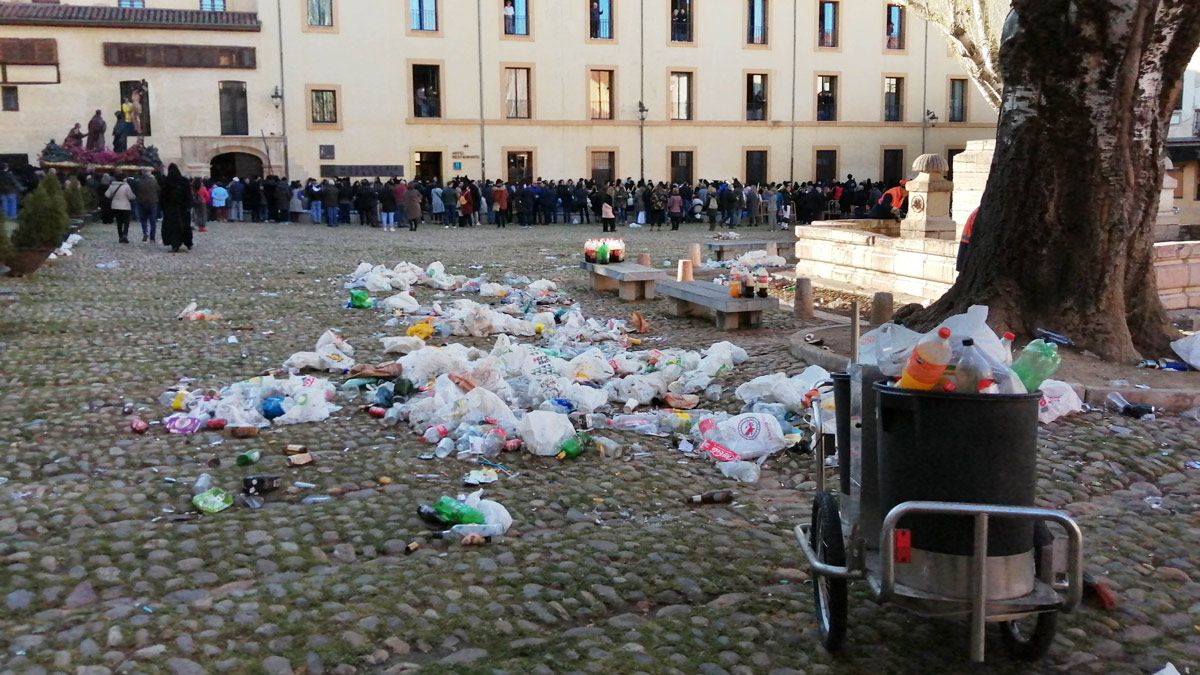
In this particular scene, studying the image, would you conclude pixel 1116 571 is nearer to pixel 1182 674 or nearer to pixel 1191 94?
pixel 1182 674

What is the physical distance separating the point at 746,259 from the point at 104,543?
47.1ft

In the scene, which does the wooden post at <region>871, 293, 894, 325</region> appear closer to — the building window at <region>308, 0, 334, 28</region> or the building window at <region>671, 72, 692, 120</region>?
the building window at <region>308, 0, 334, 28</region>

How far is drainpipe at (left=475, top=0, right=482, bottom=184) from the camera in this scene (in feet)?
122

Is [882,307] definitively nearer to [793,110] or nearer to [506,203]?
[506,203]

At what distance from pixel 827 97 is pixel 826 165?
249 cm

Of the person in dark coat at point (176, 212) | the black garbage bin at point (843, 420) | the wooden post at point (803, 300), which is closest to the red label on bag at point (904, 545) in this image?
the black garbage bin at point (843, 420)

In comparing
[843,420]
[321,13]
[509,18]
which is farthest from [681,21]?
[843,420]

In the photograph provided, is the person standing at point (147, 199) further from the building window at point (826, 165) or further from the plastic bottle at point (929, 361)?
the building window at point (826, 165)

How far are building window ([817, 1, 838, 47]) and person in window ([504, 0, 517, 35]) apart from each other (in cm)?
1129

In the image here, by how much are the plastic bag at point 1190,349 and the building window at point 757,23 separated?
34.4 metres

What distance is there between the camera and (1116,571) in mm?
4211

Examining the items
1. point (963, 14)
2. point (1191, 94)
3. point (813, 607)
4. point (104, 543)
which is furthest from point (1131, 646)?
point (1191, 94)

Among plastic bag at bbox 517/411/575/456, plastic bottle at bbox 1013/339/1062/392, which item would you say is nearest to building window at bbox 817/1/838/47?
plastic bag at bbox 517/411/575/456

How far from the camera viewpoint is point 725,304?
33.4 feet
